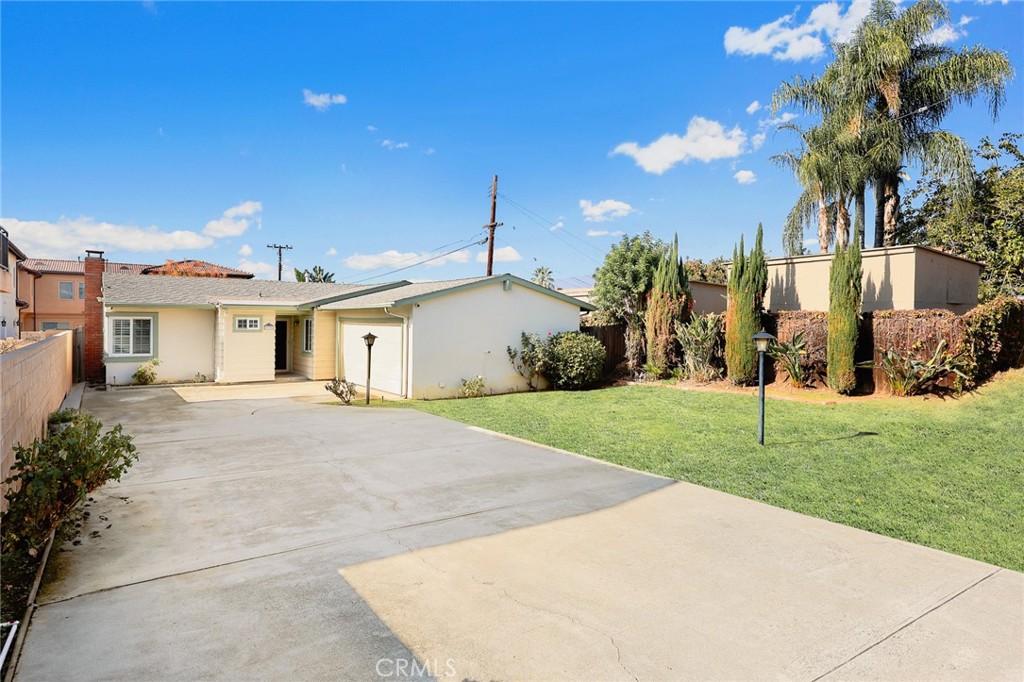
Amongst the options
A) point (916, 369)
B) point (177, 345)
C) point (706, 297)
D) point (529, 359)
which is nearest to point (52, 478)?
point (529, 359)

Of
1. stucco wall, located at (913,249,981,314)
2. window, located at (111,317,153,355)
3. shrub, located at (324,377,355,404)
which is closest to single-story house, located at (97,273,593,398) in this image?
window, located at (111,317,153,355)

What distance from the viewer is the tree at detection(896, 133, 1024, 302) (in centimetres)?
1989

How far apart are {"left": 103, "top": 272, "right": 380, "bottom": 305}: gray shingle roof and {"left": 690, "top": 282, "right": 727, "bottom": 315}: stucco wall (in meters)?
12.3

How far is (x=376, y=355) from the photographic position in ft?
53.6

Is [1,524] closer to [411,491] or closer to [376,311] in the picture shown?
[411,491]

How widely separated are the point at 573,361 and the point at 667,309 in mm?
3424

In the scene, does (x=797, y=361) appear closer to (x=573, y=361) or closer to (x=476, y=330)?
(x=573, y=361)

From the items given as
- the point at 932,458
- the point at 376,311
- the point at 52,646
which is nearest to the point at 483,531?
the point at 52,646

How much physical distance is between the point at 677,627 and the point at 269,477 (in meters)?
5.37

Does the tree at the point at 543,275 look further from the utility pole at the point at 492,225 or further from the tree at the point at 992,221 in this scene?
the tree at the point at 992,221

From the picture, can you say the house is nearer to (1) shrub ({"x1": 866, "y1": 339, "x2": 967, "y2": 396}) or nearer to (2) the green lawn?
(2) the green lawn

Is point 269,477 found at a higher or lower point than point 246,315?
lower

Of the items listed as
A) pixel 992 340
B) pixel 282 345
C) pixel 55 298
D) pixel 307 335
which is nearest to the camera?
pixel 992 340

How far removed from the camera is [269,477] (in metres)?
6.80
